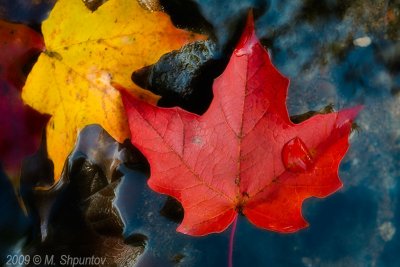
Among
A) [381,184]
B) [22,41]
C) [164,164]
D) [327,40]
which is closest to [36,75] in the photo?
[22,41]

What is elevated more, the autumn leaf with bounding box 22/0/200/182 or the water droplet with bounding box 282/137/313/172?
the autumn leaf with bounding box 22/0/200/182

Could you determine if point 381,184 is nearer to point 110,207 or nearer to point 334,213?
point 334,213

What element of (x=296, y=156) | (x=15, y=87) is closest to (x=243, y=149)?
(x=296, y=156)

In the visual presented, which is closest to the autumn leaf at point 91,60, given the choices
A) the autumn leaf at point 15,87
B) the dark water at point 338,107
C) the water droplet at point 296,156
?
the autumn leaf at point 15,87

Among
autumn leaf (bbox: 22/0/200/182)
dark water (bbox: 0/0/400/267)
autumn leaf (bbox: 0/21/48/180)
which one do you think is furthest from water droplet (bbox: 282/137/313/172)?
autumn leaf (bbox: 0/21/48/180)

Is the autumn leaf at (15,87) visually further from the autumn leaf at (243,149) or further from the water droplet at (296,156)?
the water droplet at (296,156)

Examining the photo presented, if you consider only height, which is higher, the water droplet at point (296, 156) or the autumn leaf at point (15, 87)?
the autumn leaf at point (15, 87)

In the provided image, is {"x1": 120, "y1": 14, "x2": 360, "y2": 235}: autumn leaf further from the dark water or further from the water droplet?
the dark water
